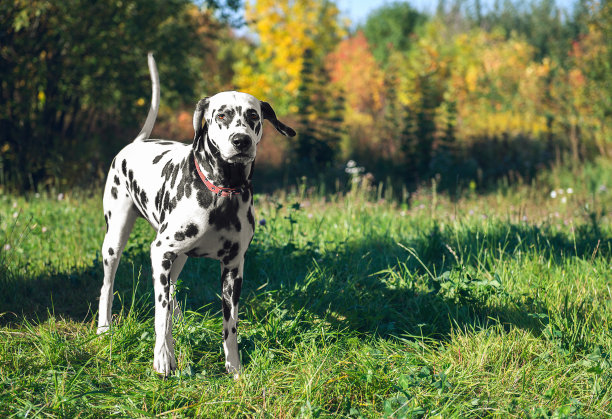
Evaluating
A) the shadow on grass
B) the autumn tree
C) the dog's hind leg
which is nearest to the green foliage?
the autumn tree

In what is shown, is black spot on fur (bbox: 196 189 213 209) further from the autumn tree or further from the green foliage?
the green foliage

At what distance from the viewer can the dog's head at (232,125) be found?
2621 millimetres

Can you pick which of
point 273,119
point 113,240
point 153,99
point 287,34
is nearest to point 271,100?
point 287,34

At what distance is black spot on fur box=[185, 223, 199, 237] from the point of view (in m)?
2.85

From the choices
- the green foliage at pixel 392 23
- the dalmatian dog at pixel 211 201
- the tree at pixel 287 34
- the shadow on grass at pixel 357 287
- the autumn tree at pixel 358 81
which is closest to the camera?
the dalmatian dog at pixel 211 201

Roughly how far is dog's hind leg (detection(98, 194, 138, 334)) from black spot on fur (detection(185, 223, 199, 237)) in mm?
956

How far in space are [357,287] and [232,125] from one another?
2037 millimetres

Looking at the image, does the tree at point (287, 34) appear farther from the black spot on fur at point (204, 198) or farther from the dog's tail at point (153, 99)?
the black spot on fur at point (204, 198)

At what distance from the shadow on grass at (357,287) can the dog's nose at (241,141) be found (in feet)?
3.50

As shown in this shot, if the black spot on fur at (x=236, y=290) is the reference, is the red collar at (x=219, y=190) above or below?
above

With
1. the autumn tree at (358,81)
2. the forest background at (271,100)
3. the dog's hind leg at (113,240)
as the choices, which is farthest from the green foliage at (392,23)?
the dog's hind leg at (113,240)

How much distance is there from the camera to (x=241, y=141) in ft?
8.52

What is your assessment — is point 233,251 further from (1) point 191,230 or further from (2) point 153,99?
(2) point 153,99

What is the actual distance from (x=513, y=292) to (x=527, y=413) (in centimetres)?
133
